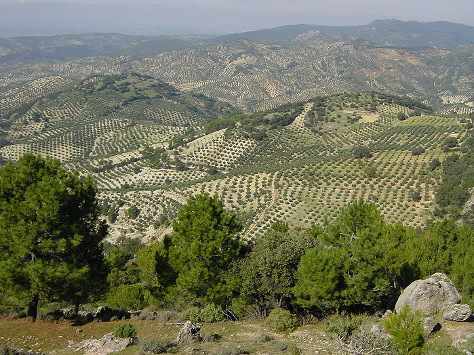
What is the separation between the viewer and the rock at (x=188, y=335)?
65.1 feet

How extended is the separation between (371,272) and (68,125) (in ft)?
606

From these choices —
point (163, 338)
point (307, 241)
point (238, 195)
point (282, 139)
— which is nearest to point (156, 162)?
point (282, 139)

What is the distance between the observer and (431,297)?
2350cm

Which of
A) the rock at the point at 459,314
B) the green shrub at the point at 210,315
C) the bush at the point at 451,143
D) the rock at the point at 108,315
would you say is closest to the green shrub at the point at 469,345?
the rock at the point at 459,314

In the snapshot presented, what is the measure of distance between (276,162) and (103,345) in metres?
81.4

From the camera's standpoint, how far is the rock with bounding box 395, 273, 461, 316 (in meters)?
23.3

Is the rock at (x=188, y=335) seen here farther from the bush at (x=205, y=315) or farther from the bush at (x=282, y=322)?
the bush at (x=282, y=322)

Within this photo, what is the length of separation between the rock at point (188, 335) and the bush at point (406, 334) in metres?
8.12

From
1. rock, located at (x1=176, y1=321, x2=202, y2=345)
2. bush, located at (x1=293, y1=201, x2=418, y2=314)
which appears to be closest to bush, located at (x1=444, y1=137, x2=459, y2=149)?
bush, located at (x1=293, y1=201, x2=418, y2=314)

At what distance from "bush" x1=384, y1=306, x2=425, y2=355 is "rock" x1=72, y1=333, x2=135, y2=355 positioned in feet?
34.1

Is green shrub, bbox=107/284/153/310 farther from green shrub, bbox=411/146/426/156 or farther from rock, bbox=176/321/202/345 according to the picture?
green shrub, bbox=411/146/426/156

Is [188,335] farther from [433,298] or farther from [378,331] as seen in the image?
[433,298]

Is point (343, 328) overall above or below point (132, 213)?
above

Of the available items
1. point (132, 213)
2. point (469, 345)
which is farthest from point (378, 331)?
point (132, 213)
